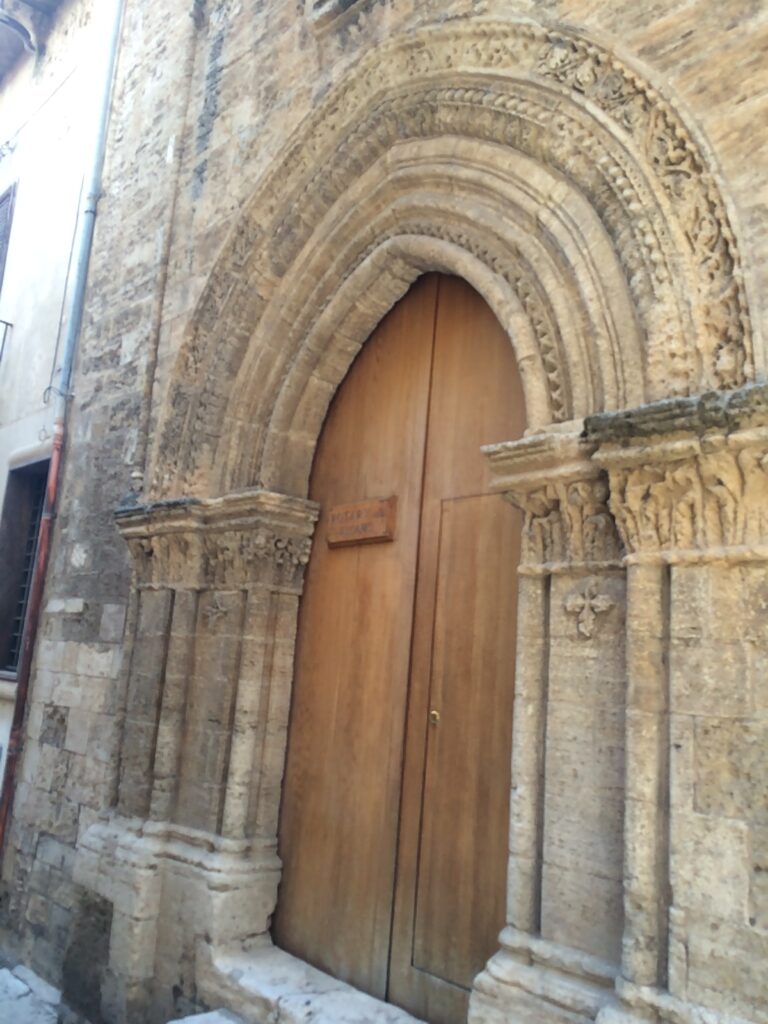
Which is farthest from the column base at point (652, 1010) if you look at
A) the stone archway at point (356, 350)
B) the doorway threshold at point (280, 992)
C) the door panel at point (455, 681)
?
the doorway threshold at point (280, 992)

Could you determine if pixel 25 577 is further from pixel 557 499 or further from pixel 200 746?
pixel 557 499

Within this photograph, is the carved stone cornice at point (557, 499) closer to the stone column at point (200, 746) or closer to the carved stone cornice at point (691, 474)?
the carved stone cornice at point (691, 474)

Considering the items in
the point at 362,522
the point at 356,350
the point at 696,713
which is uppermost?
the point at 356,350

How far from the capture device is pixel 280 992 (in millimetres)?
3346

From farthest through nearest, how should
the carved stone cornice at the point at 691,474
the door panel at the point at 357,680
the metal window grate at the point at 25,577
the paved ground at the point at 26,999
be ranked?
1. the metal window grate at the point at 25,577
2. the paved ground at the point at 26,999
3. the door panel at the point at 357,680
4. the carved stone cornice at the point at 691,474

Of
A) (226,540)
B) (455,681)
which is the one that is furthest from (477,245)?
(226,540)

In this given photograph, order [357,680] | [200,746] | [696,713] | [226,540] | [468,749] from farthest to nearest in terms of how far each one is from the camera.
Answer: [226,540], [200,746], [357,680], [468,749], [696,713]

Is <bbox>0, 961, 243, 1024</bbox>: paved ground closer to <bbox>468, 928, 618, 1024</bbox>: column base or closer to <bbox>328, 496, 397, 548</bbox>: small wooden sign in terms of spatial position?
<bbox>468, 928, 618, 1024</bbox>: column base

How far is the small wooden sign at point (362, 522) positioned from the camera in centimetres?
376

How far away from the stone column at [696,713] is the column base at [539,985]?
14 centimetres

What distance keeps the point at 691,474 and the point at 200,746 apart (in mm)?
2692

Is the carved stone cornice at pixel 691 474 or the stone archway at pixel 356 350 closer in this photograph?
the carved stone cornice at pixel 691 474

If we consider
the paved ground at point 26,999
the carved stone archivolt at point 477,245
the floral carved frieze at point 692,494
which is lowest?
the paved ground at point 26,999

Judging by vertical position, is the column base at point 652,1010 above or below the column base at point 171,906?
above
